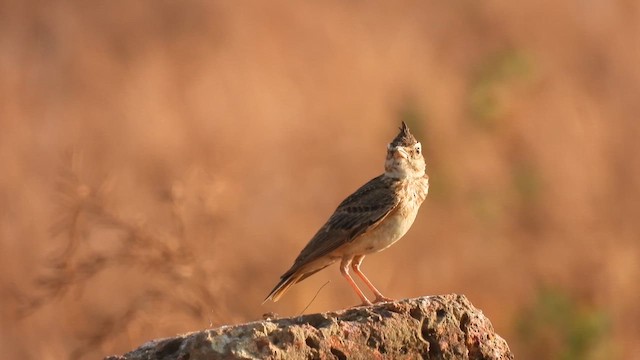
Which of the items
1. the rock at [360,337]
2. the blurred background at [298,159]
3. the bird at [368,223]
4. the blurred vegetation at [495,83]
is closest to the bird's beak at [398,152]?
the bird at [368,223]

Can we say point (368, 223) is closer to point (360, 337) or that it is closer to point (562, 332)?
point (360, 337)

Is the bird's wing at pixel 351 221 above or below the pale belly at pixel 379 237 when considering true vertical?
above

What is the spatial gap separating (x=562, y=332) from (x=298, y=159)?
4.79 m

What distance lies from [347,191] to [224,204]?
292cm

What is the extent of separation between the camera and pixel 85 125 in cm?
2139

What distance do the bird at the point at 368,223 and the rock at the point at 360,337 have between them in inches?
71.6

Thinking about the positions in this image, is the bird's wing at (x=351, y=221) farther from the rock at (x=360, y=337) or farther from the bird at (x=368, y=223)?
the rock at (x=360, y=337)

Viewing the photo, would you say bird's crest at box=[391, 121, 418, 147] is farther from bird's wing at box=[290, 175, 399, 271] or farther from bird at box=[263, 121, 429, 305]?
Result: bird's wing at box=[290, 175, 399, 271]

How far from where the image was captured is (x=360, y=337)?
23.1 feet

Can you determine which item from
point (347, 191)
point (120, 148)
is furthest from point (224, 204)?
point (120, 148)

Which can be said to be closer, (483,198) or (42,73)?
(483,198)

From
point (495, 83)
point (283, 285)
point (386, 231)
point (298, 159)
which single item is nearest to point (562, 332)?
point (298, 159)

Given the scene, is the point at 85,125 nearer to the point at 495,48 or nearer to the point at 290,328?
the point at 495,48

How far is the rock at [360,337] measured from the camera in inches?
261
